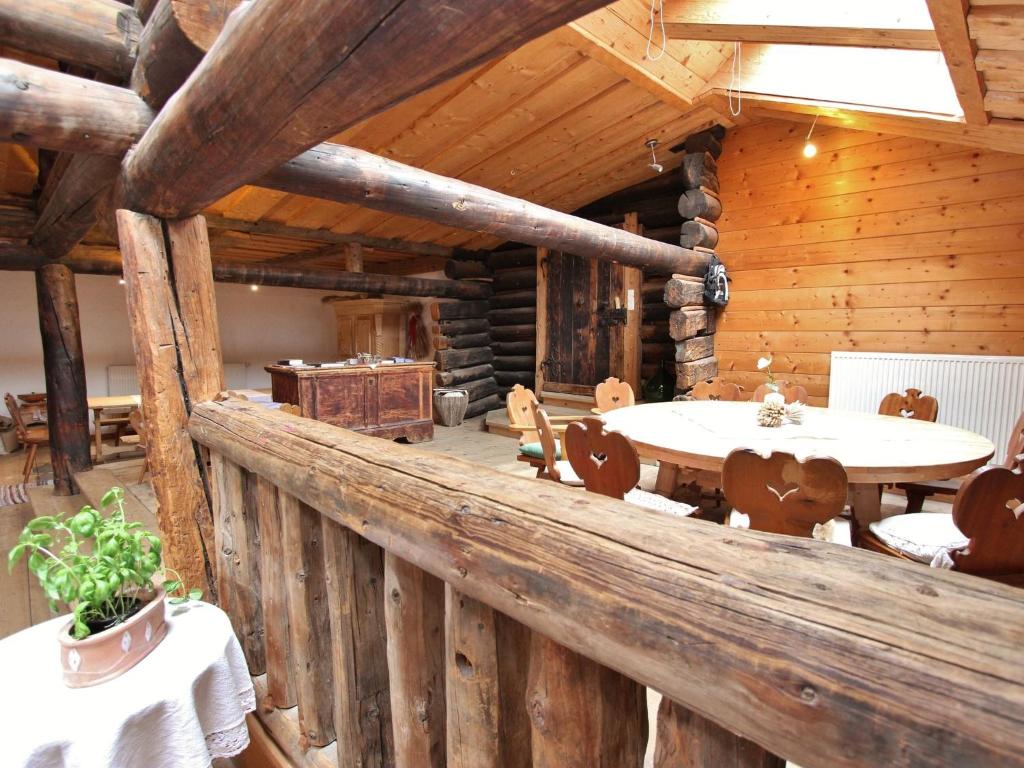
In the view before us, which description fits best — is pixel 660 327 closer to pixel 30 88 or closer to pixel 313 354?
pixel 30 88

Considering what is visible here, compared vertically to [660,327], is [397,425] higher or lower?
lower

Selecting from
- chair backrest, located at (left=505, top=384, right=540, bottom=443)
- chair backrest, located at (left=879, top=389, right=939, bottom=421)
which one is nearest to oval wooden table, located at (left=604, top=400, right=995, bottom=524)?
chair backrest, located at (left=879, top=389, right=939, bottom=421)

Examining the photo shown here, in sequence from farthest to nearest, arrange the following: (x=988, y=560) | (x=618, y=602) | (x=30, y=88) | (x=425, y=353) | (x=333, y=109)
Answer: (x=425, y=353) → (x=988, y=560) → (x=30, y=88) → (x=333, y=109) → (x=618, y=602)

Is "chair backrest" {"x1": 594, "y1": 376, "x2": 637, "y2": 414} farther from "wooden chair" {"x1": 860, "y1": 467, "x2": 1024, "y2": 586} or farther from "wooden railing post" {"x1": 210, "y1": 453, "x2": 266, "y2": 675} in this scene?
"wooden railing post" {"x1": 210, "y1": 453, "x2": 266, "y2": 675}

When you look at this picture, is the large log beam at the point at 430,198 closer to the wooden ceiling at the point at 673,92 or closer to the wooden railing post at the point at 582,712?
the wooden ceiling at the point at 673,92

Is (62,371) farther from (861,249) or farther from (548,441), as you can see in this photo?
(861,249)

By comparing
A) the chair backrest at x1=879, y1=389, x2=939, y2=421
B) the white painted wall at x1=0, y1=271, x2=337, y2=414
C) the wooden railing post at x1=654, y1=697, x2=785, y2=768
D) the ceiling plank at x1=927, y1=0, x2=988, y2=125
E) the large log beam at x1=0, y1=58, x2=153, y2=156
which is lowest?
the chair backrest at x1=879, y1=389, x2=939, y2=421

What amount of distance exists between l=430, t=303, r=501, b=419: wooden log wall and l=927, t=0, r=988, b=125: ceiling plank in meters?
5.85

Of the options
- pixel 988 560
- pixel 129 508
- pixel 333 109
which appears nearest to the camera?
pixel 333 109

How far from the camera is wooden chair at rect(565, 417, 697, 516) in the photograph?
6.85ft

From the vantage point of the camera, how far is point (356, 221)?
6.00 m

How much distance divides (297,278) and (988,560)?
6125 millimetres

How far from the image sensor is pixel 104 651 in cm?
122

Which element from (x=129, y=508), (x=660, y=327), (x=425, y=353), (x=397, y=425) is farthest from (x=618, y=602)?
(x=425, y=353)
